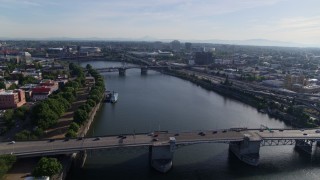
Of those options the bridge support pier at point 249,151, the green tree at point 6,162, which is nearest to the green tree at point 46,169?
the green tree at point 6,162

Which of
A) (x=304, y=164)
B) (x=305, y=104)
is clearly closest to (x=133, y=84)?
(x=305, y=104)

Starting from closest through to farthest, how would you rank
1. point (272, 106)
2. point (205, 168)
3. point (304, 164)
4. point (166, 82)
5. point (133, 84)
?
point (205, 168) < point (304, 164) < point (272, 106) < point (133, 84) < point (166, 82)

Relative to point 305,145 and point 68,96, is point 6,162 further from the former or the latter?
point 305,145

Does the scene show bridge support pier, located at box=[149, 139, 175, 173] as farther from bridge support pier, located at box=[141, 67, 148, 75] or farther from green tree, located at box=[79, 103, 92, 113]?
bridge support pier, located at box=[141, 67, 148, 75]

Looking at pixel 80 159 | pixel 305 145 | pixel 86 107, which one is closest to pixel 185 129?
pixel 86 107

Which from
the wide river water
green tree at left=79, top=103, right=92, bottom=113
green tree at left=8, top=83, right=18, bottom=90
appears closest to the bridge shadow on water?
the wide river water

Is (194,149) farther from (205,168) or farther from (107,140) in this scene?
(107,140)

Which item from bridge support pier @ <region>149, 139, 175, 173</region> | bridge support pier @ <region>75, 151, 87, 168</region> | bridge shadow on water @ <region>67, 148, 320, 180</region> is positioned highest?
bridge support pier @ <region>149, 139, 175, 173</region>

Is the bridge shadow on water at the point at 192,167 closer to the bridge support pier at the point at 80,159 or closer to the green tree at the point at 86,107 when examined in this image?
the bridge support pier at the point at 80,159
